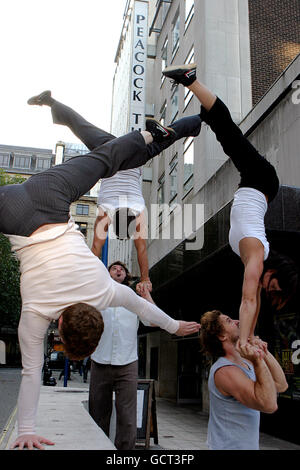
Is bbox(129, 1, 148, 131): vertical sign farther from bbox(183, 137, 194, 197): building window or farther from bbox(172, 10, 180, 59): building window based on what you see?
bbox(183, 137, 194, 197): building window

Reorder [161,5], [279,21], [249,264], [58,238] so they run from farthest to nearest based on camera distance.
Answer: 1. [161,5]
2. [279,21]
3. [249,264]
4. [58,238]

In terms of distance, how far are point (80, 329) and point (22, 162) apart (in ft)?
225

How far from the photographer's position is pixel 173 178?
18.1 metres

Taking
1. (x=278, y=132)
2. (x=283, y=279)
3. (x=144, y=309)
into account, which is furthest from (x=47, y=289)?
(x=278, y=132)

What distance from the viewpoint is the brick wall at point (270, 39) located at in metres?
13.3

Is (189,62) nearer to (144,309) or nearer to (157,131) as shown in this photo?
(157,131)

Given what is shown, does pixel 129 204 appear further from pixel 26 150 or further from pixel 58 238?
pixel 26 150

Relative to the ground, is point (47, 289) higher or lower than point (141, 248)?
lower

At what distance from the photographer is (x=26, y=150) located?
225ft

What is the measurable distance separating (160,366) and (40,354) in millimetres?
17197

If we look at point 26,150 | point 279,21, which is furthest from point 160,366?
point 26,150

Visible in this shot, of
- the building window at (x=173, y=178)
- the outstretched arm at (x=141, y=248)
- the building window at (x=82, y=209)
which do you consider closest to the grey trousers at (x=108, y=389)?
the outstretched arm at (x=141, y=248)

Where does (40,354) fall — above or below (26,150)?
below
